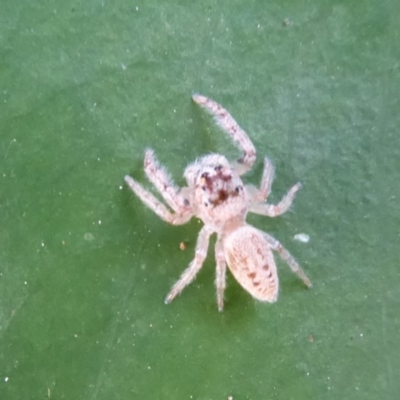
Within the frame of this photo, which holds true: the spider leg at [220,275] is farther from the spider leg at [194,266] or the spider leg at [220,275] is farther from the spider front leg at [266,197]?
the spider front leg at [266,197]

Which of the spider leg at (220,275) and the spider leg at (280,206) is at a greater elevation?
the spider leg at (280,206)

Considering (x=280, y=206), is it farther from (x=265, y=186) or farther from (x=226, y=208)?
(x=226, y=208)

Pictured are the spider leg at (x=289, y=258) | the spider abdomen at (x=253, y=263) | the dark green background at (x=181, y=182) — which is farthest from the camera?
the spider leg at (x=289, y=258)

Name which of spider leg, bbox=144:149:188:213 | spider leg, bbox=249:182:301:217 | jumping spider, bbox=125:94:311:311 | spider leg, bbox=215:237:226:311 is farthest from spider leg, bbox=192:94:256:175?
spider leg, bbox=215:237:226:311

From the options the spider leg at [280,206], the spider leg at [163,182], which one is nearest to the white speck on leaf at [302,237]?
the spider leg at [280,206]

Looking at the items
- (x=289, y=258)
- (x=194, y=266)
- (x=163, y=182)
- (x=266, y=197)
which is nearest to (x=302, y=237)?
(x=289, y=258)

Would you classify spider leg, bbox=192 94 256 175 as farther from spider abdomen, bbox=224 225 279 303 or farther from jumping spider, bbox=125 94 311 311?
spider abdomen, bbox=224 225 279 303

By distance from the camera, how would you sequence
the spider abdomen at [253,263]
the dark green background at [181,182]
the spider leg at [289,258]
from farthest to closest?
the spider leg at [289,258] < the spider abdomen at [253,263] < the dark green background at [181,182]
